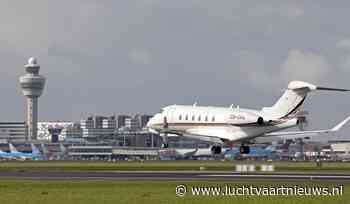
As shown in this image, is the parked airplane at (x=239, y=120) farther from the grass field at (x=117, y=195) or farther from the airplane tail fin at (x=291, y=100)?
the grass field at (x=117, y=195)

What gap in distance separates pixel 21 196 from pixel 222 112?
225 ft

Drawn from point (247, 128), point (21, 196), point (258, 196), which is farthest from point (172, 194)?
point (247, 128)

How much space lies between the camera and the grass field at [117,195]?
6725 centimetres

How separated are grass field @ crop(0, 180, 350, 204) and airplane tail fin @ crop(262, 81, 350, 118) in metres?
51.4

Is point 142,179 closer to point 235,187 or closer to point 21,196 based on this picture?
point 235,187

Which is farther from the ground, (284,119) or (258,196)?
(284,119)

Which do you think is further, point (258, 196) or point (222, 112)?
point (222, 112)

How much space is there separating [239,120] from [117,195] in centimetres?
6466

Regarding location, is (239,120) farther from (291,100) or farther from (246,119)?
(291,100)

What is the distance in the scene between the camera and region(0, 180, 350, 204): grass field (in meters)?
67.2

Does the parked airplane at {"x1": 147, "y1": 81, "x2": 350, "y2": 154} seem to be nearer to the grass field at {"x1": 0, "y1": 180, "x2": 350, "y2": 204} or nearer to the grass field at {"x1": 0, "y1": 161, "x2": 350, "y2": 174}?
the grass field at {"x1": 0, "y1": 161, "x2": 350, "y2": 174}

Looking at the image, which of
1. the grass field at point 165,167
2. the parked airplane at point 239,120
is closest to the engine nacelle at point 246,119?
the parked airplane at point 239,120

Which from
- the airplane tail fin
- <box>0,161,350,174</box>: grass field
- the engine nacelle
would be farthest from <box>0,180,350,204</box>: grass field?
the airplane tail fin

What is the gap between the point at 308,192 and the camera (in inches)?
3004
